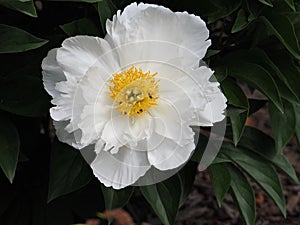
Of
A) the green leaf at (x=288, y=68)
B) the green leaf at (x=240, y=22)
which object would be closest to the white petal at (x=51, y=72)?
the green leaf at (x=240, y=22)

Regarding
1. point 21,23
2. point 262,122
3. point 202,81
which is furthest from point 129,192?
point 262,122

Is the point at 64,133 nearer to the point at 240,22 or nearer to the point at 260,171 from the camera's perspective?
the point at 240,22

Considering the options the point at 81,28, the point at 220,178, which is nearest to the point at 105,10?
the point at 81,28

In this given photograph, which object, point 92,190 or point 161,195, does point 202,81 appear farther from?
point 92,190

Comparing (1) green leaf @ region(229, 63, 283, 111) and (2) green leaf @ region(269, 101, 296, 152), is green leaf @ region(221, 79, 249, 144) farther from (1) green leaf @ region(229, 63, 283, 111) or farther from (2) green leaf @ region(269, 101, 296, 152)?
(2) green leaf @ region(269, 101, 296, 152)

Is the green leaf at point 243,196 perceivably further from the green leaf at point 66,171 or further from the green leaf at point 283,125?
the green leaf at point 66,171
